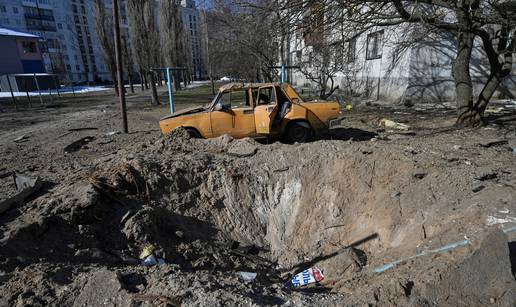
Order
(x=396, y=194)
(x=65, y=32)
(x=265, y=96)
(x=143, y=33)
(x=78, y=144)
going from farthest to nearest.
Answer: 1. (x=65, y=32)
2. (x=143, y=33)
3. (x=78, y=144)
4. (x=265, y=96)
5. (x=396, y=194)

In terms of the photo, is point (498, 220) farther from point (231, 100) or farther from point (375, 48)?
point (375, 48)

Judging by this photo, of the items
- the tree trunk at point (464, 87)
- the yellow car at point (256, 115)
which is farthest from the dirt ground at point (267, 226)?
the tree trunk at point (464, 87)

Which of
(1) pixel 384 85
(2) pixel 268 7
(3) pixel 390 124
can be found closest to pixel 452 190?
(2) pixel 268 7

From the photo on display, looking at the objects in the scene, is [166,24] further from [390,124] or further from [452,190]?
[452,190]

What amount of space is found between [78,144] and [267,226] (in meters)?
7.12

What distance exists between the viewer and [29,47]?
41.6 m

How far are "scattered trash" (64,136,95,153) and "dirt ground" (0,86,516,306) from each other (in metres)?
1.44

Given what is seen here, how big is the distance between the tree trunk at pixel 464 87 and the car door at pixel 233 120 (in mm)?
6000

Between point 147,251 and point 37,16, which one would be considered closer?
point 147,251

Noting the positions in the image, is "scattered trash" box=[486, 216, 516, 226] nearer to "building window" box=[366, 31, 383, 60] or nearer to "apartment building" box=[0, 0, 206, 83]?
"building window" box=[366, 31, 383, 60]

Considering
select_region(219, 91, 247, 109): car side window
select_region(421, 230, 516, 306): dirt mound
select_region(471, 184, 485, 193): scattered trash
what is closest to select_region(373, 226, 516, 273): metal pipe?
select_region(421, 230, 516, 306): dirt mound

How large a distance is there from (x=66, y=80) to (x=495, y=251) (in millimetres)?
62513

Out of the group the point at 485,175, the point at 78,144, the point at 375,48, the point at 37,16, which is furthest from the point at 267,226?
the point at 37,16

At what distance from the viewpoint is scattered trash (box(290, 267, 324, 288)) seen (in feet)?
12.8
